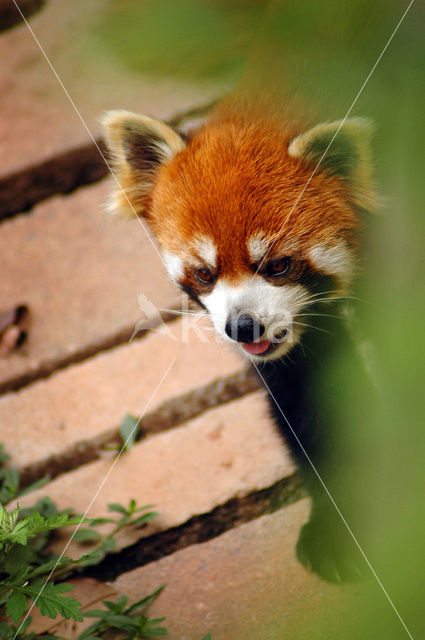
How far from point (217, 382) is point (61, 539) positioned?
1.90ft

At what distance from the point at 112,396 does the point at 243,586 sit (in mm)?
705

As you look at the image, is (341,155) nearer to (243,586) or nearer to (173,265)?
(173,265)

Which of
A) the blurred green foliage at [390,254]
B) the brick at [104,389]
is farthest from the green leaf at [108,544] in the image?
the blurred green foliage at [390,254]

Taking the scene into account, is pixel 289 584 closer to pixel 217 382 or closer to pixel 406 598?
pixel 217 382

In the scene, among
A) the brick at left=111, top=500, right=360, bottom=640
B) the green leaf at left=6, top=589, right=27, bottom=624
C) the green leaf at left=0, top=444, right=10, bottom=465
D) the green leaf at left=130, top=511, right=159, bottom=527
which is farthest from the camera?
the green leaf at left=0, top=444, right=10, bottom=465

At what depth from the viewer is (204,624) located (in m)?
1.18

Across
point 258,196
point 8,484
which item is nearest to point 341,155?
point 258,196

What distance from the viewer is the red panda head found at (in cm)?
121

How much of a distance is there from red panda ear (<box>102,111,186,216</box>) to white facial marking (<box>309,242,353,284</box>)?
390mm

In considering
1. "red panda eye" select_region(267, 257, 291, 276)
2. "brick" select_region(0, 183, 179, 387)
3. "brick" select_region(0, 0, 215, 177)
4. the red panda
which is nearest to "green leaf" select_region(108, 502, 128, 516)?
the red panda

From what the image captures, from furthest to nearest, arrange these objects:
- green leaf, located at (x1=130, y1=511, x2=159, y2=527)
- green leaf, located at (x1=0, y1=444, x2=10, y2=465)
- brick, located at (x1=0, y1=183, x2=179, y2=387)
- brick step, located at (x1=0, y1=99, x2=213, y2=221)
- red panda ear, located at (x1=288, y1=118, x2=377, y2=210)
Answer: brick step, located at (x1=0, y1=99, x2=213, y2=221), brick, located at (x1=0, y1=183, x2=179, y2=387), green leaf, located at (x1=0, y1=444, x2=10, y2=465), green leaf, located at (x1=130, y1=511, x2=159, y2=527), red panda ear, located at (x1=288, y1=118, x2=377, y2=210)

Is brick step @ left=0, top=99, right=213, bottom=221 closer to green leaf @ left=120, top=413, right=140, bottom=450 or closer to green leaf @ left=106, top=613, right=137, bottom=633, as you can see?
green leaf @ left=120, top=413, right=140, bottom=450

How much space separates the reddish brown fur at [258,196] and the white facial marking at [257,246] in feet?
0.04

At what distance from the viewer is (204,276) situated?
4.47 ft
